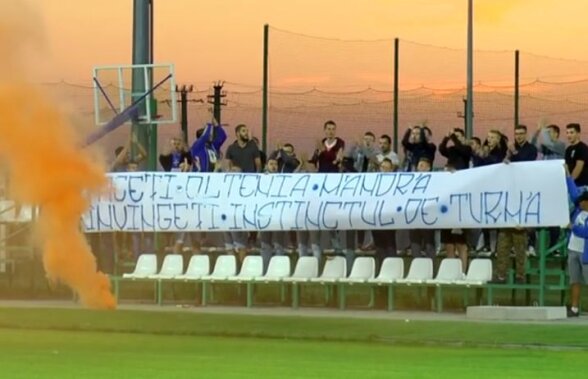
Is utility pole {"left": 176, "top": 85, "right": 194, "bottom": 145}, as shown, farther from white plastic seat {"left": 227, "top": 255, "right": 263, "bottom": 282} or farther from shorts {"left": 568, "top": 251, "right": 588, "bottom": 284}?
shorts {"left": 568, "top": 251, "right": 588, "bottom": 284}

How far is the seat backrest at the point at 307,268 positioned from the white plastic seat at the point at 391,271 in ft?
3.99

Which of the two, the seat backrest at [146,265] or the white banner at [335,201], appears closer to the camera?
the white banner at [335,201]

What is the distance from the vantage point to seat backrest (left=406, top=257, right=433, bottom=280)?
79.2 ft

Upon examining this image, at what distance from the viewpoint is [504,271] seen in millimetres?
23578

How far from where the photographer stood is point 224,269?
25922mm

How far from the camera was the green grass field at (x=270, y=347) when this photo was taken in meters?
15.6

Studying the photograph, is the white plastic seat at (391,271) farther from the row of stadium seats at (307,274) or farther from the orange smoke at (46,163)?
the orange smoke at (46,163)

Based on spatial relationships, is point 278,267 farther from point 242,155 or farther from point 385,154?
point 385,154

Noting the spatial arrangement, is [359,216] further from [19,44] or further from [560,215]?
[19,44]

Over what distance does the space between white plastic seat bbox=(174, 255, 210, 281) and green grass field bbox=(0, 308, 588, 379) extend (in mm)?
1978

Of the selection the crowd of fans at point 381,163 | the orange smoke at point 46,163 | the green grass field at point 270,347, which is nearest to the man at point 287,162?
the crowd of fans at point 381,163

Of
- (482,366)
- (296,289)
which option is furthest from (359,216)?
(482,366)

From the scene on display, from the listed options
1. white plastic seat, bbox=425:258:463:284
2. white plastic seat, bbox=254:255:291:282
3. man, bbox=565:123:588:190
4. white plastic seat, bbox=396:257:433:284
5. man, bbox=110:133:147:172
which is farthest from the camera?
man, bbox=110:133:147:172

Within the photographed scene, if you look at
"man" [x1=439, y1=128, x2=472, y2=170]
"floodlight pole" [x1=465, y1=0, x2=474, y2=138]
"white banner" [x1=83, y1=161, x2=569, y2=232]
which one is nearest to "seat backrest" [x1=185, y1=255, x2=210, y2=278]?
"white banner" [x1=83, y1=161, x2=569, y2=232]
